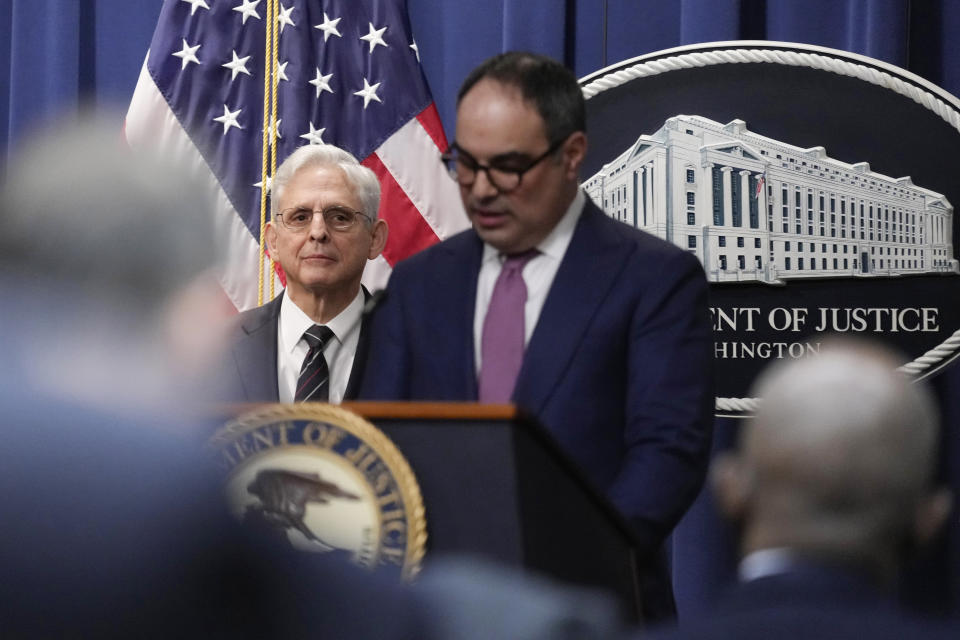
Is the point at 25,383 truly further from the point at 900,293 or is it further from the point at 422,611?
the point at 900,293

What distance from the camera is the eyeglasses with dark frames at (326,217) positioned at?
10.1 feet

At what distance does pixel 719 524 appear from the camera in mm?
3959

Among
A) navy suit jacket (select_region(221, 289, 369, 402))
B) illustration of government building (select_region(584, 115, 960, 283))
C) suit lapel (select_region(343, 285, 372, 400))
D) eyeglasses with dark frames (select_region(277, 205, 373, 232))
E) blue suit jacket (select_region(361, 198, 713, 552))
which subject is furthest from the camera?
illustration of government building (select_region(584, 115, 960, 283))

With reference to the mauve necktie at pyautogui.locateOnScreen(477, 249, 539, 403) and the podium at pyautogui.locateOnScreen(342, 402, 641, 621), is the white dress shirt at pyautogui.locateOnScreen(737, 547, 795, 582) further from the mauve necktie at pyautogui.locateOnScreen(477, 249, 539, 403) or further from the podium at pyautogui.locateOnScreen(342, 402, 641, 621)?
the mauve necktie at pyautogui.locateOnScreen(477, 249, 539, 403)

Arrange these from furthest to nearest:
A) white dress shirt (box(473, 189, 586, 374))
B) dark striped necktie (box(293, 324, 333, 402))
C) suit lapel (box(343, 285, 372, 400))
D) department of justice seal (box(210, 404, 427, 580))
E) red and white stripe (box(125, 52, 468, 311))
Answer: red and white stripe (box(125, 52, 468, 311)) < dark striped necktie (box(293, 324, 333, 402)) < suit lapel (box(343, 285, 372, 400)) < white dress shirt (box(473, 189, 586, 374)) < department of justice seal (box(210, 404, 427, 580))

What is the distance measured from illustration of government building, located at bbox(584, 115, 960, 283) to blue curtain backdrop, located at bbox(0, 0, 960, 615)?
0.34 metres

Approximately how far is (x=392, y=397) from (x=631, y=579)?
1.89 ft

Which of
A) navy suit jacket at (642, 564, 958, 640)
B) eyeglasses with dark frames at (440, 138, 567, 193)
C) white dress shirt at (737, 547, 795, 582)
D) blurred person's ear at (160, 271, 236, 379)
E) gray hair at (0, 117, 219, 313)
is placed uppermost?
eyeglasses with dark frames at (440, 138, 567, 193)

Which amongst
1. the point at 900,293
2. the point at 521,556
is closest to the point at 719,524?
the point at 900,293

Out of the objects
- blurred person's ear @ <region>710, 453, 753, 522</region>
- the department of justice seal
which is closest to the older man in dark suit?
the department of justice seal

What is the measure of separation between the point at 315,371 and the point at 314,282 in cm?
26

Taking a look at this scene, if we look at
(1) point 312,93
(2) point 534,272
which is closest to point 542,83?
(2) point 534,272

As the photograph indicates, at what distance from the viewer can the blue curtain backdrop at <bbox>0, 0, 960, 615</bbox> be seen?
152 inches

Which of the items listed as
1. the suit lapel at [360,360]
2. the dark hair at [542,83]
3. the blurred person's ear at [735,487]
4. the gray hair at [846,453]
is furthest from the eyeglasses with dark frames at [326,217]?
the gray hair at [846,453]
